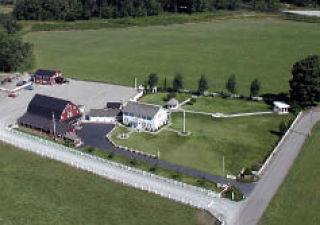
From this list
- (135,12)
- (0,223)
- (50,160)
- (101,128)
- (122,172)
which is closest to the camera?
(0,223)

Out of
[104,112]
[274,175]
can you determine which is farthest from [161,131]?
[274,175]

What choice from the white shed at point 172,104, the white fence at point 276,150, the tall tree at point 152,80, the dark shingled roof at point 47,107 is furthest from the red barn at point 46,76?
the white fence at point 276,150

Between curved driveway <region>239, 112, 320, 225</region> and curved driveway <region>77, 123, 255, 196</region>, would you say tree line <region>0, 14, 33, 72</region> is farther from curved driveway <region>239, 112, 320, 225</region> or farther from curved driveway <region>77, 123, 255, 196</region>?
curved driveway <region>239, 112, 320, 225</region>

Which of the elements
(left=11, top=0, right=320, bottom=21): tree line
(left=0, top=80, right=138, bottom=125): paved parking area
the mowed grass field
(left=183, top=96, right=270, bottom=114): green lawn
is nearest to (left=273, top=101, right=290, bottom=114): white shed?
(left=183, top=96, right=270, bottom=114): green lawn

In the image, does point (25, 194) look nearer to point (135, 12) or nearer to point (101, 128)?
point (101, 128)

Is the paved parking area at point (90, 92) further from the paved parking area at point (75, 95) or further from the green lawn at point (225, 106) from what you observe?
the green lawn at point (225, 106)

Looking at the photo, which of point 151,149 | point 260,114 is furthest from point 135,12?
point 151,149
